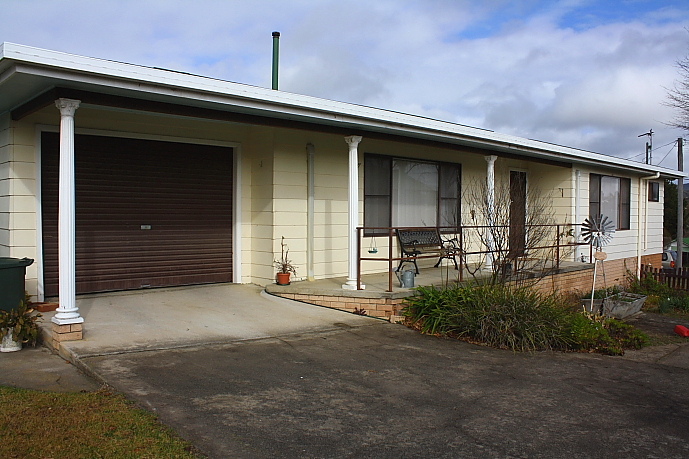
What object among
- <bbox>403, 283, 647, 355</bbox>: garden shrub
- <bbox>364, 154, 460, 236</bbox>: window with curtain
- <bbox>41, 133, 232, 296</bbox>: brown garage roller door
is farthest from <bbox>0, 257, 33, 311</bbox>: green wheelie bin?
<bbox>364, 154, 460, 236</bbox>: window with curtain

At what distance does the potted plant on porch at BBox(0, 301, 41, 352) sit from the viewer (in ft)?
20.5

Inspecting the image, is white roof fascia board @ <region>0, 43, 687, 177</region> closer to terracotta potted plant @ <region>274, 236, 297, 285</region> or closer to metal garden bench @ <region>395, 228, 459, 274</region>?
metal garden bench @ <region>395, 228, 459, 274</region>

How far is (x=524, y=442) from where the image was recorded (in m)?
4.13

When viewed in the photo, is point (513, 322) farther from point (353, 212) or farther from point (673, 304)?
point (673, 304)

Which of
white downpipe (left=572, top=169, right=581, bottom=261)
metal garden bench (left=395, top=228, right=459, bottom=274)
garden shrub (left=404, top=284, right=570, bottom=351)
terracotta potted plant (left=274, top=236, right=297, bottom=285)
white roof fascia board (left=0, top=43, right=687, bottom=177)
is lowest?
garden shrub (left=404, top=284, right=570, bottom=351)

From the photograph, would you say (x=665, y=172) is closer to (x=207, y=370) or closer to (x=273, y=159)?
(x=273, y=159)

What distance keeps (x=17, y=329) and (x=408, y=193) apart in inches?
296

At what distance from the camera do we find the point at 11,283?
6.74m

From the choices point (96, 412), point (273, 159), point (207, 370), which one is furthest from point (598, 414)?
point (273, 159)

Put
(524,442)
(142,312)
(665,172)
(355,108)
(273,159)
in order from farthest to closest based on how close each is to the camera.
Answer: (665,172), (273,159), (355,108), (142,312), (524,442)

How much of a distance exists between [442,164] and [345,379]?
7.87 meters

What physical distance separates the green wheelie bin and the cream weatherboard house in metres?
0.83

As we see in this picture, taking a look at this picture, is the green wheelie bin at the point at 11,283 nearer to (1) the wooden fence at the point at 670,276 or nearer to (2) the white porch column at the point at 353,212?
(2) the white porch column at the point at 353,212

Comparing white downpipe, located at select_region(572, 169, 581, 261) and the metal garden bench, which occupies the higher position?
white downpipe, located at select_region(572, 169, 581, 261)
